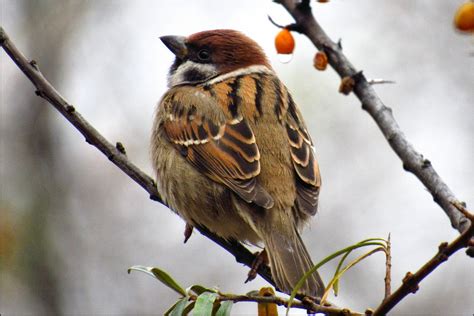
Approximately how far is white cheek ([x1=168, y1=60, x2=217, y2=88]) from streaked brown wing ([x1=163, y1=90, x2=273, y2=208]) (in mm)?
333

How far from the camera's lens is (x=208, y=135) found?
188 inches

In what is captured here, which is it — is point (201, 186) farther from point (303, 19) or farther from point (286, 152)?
point (303, 19)

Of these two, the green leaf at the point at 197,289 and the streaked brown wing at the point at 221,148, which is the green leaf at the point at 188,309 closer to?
the green leaf at the point at 197,289

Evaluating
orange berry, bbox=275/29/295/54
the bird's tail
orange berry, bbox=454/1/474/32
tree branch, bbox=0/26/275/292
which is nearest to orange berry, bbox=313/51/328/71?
orange berry, bbox=454/1/474/32

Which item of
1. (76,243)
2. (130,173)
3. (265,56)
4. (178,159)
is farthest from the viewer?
(76,243)

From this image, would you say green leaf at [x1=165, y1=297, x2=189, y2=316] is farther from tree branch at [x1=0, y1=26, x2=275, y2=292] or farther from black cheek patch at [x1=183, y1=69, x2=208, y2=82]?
black cheek patch at [x1=183, y1=69, x2=208, y2=82]

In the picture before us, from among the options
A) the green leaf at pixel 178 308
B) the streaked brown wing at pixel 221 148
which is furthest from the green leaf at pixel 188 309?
the streaked brown wing at pixel 221 148

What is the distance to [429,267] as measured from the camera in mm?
1938

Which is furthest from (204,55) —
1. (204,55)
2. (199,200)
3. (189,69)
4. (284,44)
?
(284,44)

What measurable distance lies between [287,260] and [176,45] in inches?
81.4

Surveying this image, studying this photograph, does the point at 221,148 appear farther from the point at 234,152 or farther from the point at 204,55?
the point at 204,55

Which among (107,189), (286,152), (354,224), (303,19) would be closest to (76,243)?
(107,189)

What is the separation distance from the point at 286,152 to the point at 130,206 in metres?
4.46

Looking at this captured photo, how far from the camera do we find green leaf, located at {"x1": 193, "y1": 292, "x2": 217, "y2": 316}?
8.09 ft
